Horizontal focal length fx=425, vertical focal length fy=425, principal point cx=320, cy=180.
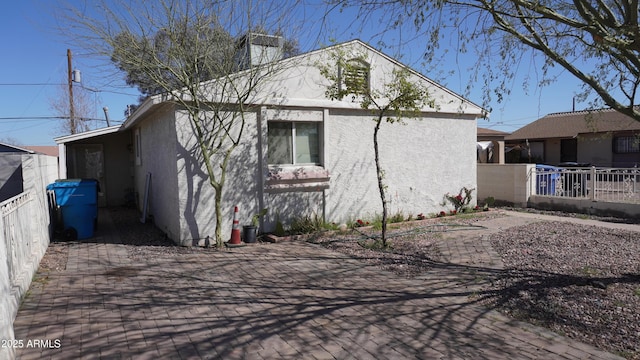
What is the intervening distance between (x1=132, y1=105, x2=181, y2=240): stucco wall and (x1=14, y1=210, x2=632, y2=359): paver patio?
80.9 inches

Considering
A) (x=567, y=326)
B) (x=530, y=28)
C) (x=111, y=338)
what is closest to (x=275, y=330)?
(x=111, y=338)

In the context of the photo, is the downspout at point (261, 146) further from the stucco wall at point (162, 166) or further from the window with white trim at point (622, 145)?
the window with white trim at point (622, 145)

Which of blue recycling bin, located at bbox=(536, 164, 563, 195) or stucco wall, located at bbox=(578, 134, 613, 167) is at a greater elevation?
stucco wall, located at bbox=(578, 134, 613, 167)

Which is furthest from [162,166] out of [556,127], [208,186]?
[556,127]

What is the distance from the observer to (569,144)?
26.9 meters

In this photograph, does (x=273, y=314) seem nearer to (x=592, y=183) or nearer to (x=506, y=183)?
(x=592, y=183)

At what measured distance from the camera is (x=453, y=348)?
3977 mm

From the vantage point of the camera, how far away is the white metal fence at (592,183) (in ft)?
36.2

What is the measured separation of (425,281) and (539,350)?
223 centimetres

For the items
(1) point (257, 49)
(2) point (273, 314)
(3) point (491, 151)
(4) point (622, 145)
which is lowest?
(2) point (273, 314)

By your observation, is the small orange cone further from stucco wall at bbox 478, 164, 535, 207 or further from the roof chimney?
stucco wall at bbox 478, 164, 535, 207

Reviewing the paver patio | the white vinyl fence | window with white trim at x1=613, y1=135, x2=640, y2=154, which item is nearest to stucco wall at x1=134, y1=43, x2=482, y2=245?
the paver patio

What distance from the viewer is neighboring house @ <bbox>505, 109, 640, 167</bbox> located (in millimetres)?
23812

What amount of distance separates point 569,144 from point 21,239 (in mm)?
29060
